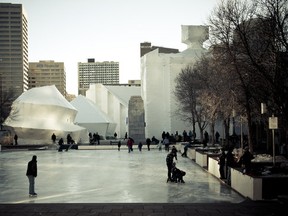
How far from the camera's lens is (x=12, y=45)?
174500 mm

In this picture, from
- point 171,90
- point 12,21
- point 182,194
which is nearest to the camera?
point 182,194

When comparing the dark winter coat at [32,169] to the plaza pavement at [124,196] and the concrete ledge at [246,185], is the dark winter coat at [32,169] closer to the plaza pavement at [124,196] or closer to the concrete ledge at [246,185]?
the plaza pavement at [124,196]

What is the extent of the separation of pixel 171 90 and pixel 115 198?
4852cm

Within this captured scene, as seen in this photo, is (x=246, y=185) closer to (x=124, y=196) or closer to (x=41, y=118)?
(x=124, y=196)

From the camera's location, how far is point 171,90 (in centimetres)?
6022

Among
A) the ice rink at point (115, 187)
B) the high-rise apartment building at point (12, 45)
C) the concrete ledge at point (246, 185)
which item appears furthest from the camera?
the high-rise apartment building at point (12, 45)

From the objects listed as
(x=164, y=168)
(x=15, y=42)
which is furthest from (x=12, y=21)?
(x=164, y=168)

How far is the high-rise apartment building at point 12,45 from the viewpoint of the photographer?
566 ft

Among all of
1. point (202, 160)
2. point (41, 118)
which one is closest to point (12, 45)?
point (41, 118)

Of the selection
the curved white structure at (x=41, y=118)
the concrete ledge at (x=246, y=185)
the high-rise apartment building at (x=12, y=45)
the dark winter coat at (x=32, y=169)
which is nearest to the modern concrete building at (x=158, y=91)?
the curved white structure at (x=41, y=118)

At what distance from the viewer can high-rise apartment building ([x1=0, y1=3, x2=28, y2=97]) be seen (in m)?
172

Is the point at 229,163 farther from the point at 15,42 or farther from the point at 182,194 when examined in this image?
the point at 15,42

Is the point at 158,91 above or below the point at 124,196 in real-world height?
above

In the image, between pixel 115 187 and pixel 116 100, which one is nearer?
pixel 115 187
